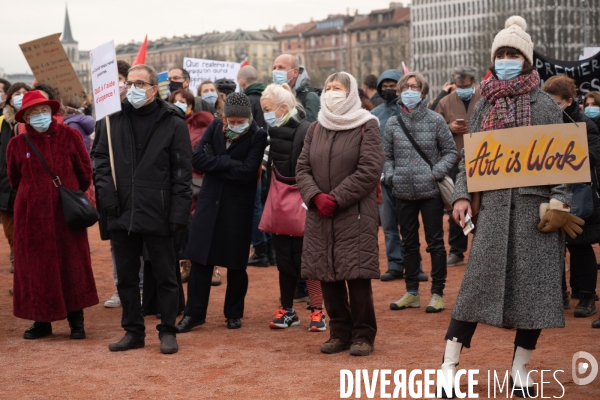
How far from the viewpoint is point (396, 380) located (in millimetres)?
7039

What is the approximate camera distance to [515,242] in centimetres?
641

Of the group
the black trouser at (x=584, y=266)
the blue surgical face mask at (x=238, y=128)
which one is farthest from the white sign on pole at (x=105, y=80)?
the black trouser at (x=584, y=266)

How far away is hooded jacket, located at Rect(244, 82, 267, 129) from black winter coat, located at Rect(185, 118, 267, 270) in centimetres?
324

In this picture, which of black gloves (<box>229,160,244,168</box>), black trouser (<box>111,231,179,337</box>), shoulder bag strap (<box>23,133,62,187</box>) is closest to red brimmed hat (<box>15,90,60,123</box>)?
shoulder bag strap (<box>23,133,62,187</box>)

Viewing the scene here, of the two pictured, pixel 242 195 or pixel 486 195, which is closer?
pixel 486 195

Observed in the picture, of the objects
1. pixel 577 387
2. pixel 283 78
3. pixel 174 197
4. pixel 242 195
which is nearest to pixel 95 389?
pixel 174 197

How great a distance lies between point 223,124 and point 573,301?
4.03m

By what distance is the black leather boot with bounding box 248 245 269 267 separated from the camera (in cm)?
1355

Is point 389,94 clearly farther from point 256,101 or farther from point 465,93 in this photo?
point 256,101

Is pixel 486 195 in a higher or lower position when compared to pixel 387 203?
higher

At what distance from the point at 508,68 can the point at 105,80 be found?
3.59 metres

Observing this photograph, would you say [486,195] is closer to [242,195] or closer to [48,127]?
[242,195]

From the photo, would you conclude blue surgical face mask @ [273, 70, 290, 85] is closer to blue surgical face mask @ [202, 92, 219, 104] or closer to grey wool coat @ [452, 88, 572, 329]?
blue surgical face mask @ [202, 92, 219, 104]

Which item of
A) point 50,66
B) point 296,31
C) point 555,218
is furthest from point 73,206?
point 296,31
